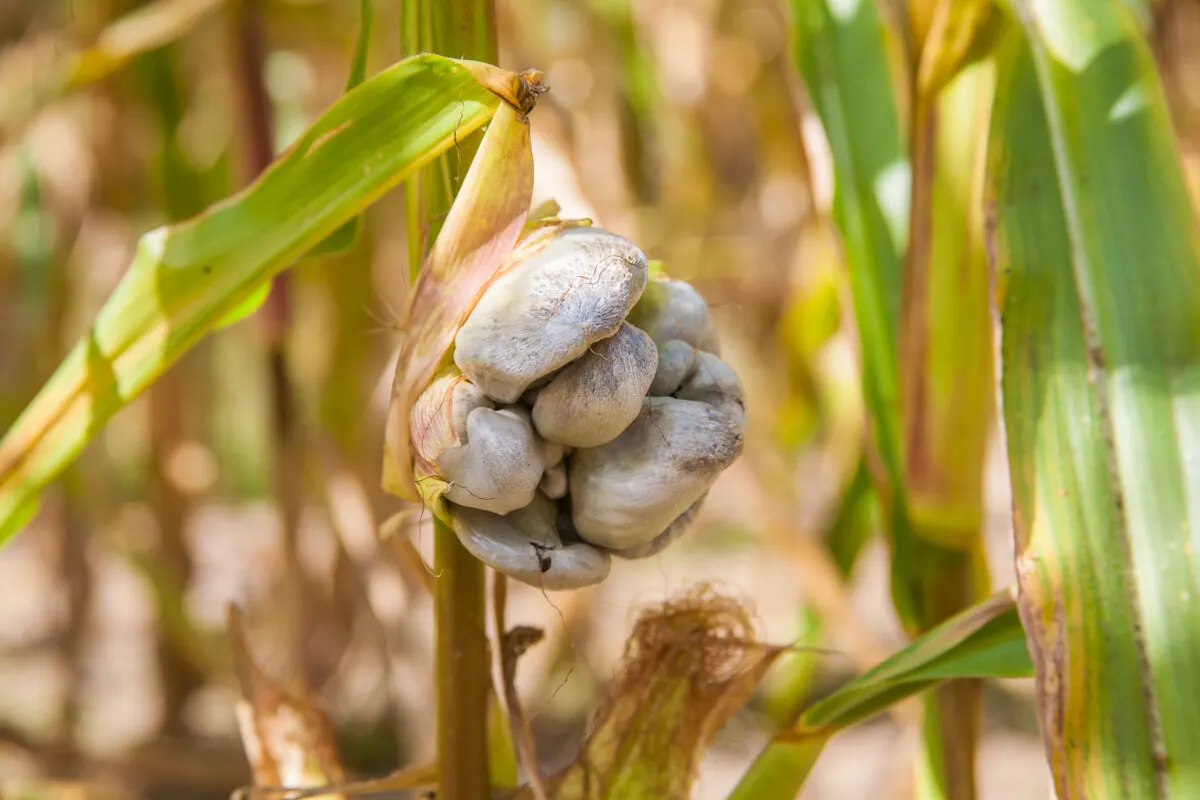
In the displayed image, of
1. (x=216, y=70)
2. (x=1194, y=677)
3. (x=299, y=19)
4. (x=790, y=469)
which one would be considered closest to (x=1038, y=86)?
(x=1194, y=677)

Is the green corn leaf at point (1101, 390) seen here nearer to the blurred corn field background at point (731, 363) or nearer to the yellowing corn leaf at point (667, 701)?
the blurred corn field background at point (731, 363)

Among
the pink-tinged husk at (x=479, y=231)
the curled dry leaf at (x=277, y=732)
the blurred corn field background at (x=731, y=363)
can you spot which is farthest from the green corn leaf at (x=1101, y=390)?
the curled dry leaf at (x=277, y=732)

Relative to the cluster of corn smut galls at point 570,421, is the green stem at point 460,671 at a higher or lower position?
lower

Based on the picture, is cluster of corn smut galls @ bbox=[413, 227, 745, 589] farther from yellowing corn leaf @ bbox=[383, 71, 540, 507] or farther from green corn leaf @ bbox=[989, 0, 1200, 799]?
green corn leaf @ bbox=[989, 0, 1200, 799]

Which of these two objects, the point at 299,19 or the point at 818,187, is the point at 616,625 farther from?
the point at 818,187

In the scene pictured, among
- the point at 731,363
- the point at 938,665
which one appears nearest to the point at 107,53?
the point at 938,665

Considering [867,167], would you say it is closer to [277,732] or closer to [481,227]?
[481,227]
